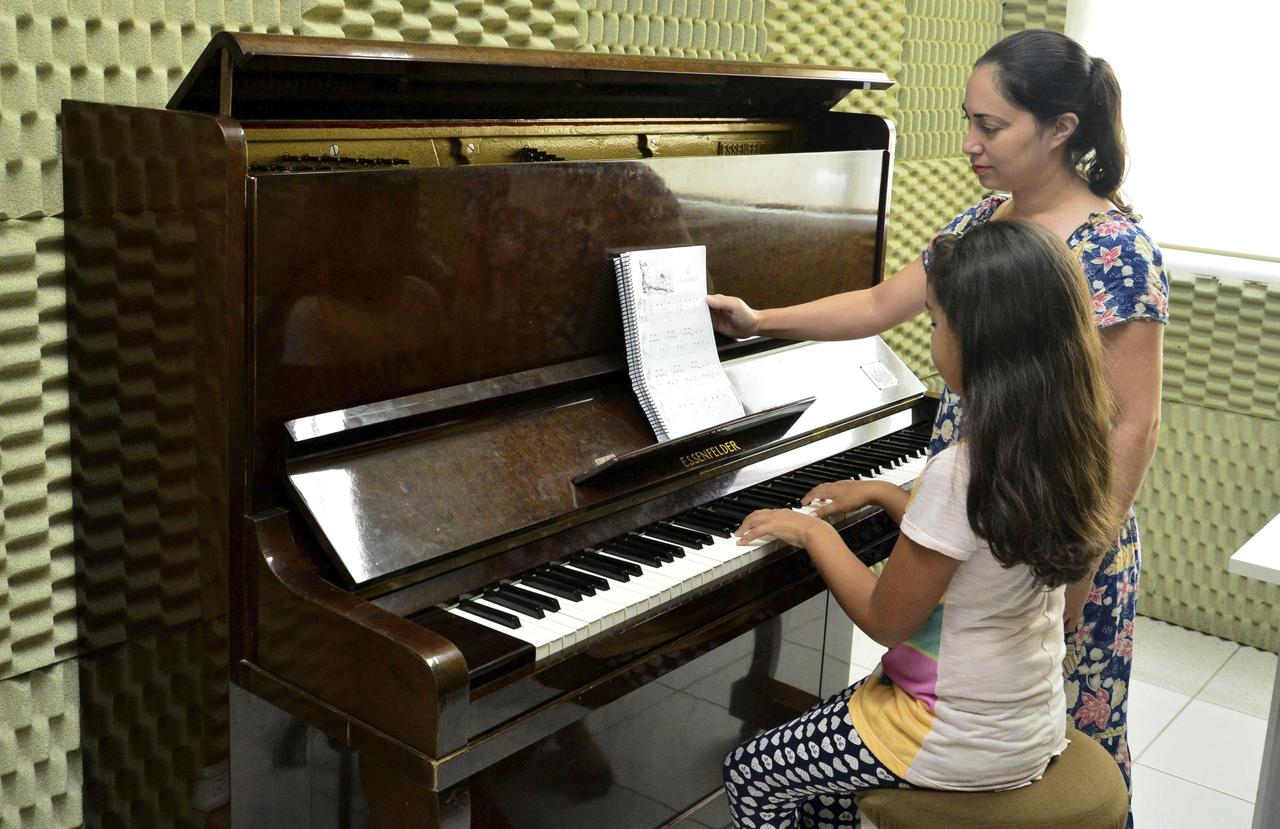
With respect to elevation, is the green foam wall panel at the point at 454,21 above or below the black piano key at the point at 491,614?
above

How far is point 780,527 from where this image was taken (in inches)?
85.9

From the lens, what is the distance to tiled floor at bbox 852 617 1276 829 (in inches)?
133

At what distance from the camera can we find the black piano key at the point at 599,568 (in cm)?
202

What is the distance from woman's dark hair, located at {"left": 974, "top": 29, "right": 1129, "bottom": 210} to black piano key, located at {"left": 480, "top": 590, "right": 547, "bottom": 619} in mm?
1212

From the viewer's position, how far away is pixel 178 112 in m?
1.78

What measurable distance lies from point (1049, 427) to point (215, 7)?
60.3 inches

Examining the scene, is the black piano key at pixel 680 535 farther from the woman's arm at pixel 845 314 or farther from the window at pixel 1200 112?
the window at pixel 1200 112

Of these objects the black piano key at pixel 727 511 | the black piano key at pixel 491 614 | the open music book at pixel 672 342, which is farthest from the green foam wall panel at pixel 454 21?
the black piano key at pixel 491 614

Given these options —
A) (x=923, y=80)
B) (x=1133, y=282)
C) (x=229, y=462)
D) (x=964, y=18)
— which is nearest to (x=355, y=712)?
(x=229, y=462)

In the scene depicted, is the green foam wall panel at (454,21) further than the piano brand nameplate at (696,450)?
Yes

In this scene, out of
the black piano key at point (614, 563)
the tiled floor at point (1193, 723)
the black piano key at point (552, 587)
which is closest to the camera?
the black piano key at point (552, 587)

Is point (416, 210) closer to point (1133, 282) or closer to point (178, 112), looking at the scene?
point (178, 112)

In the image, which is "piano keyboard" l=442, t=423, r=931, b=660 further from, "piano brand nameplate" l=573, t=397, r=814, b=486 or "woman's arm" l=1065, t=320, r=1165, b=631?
"woman's arm" l=1065, t=320, r=1165, b=631

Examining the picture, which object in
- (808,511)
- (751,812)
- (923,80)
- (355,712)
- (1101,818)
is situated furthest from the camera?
(923,80)
